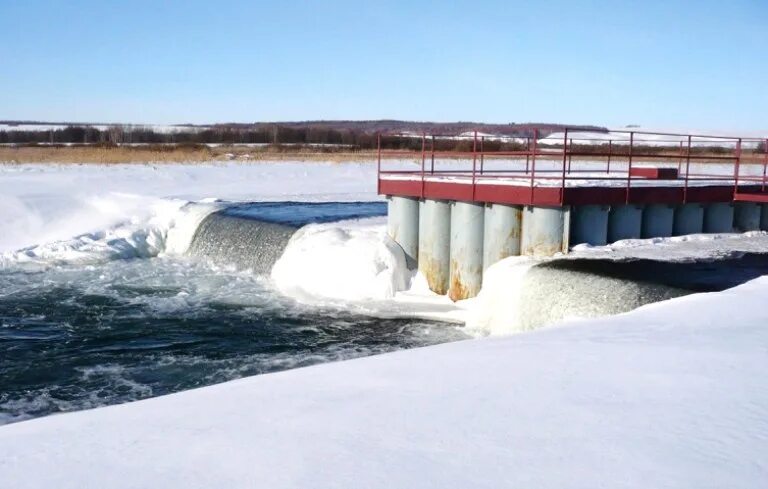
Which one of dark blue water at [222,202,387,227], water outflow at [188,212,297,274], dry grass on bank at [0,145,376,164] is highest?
dry grass on bank at [0,145,376,164]

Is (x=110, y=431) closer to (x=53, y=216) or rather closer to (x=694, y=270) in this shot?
(x=694, y=270)

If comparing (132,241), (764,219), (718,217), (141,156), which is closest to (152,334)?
(132,241)

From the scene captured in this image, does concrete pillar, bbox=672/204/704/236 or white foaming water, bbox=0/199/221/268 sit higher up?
concrete pillar, bbox=672/204/704/236

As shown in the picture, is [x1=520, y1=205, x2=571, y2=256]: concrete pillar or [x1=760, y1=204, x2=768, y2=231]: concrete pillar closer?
[x1=520, y1=205, x2=571, y2=256]: concrete pillar

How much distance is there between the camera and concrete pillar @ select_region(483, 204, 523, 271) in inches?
505

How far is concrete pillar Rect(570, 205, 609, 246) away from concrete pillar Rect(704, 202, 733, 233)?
282 cm

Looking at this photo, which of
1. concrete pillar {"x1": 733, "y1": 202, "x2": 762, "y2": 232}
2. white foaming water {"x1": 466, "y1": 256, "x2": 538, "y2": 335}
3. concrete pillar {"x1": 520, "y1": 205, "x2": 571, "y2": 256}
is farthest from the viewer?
concrete pillar {"x1": 733, "y1": 202, "x2": 762, "y2": 232}

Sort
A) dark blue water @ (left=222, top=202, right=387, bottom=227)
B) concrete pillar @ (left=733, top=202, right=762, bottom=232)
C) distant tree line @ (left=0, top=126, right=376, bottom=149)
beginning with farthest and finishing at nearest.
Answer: distant tree line @ (left=0, top=126, right=376, bottom=149)
dark blue water @ (left=222, top=202, right=387, bottom=227)
concrete pillar @ (left=733, top=202, right=762, bottom=232)

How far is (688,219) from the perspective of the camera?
13922 mm

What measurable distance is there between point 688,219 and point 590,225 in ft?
8.54

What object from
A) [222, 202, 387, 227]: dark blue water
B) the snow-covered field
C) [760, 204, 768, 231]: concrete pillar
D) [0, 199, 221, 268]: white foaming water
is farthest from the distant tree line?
the snow-covered field

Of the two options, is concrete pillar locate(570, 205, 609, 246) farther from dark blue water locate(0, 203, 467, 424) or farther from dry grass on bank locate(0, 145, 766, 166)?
dry grass on bank locate(0, 145, 766, 166)

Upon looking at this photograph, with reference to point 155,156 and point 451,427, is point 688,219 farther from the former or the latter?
point 155,156

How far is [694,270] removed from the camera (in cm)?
1067
